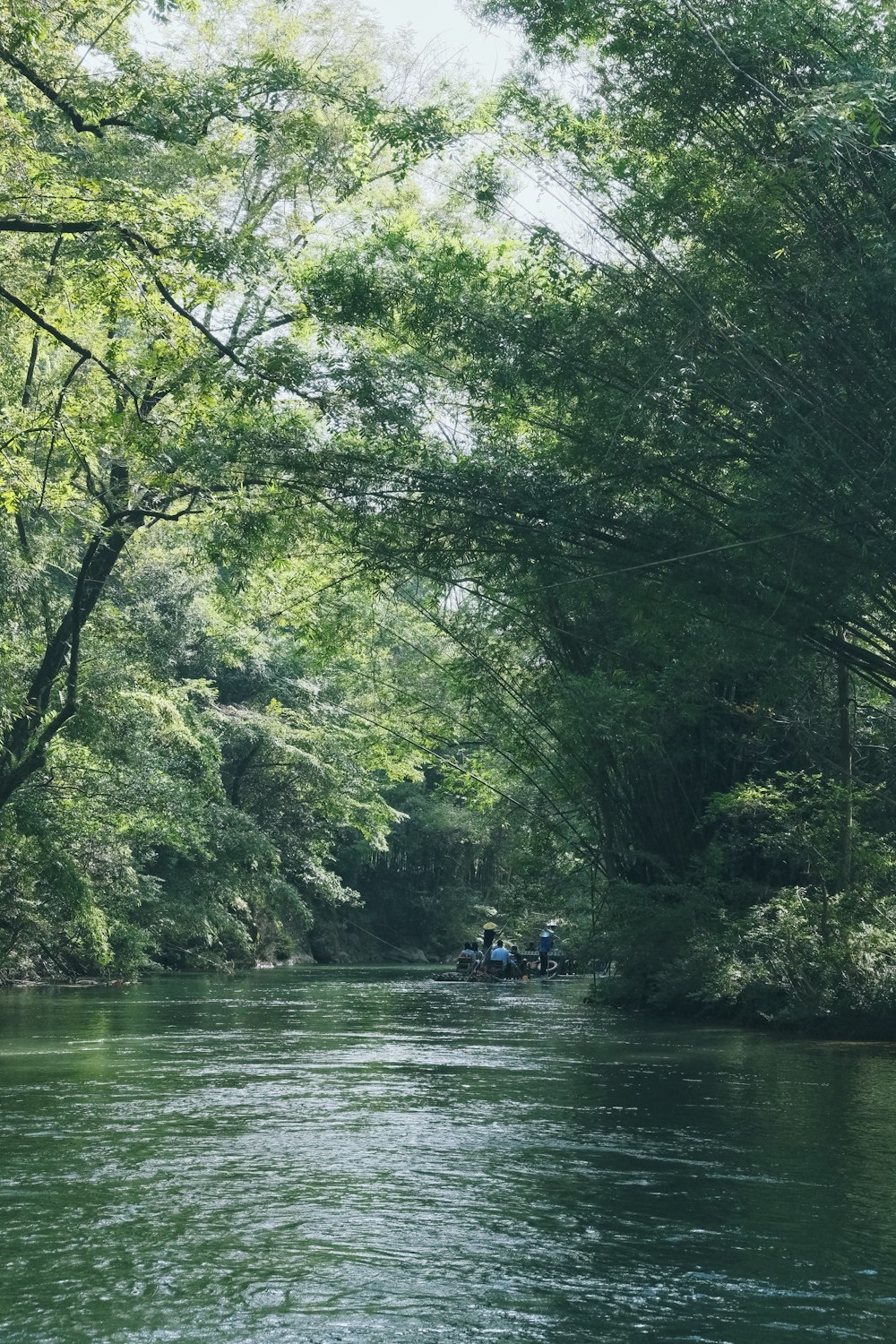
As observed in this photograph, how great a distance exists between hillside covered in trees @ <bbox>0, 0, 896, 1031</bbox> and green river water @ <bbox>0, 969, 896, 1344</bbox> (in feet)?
12.4

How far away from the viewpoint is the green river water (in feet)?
15.8

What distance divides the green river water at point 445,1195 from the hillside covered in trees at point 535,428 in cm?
378

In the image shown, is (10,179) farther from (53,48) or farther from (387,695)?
(387,695)

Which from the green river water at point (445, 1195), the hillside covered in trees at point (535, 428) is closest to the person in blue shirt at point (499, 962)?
the hillside covered in trees at point (535, 428)

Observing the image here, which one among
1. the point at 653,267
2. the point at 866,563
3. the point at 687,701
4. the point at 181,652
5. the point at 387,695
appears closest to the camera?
the point at 866,563

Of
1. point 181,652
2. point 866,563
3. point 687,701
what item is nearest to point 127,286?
point 866,563

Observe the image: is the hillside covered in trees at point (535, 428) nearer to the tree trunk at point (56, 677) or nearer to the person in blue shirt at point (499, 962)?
the tree trunk at point (56, 677)

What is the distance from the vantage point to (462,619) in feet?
62.7

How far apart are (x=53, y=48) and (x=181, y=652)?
843 inches

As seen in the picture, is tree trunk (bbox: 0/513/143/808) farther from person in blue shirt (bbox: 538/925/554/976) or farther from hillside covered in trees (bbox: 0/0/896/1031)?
person in blue shirt (bbox: 538/925/554/976)

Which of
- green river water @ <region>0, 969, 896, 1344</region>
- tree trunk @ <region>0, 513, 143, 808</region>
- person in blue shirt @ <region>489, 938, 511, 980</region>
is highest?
tree trunk @ <region>0, 513, 143, 808</region>

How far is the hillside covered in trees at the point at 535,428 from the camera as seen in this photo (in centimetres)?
1029

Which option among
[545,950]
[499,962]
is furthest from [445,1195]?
[545,950]

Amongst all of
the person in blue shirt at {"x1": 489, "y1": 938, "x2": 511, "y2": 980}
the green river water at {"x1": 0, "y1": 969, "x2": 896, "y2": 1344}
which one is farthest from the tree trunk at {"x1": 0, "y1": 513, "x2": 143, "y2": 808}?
the person in blue shirt at {"x1": 489, "y1": 938, "x2": 511, "y2": 980}
